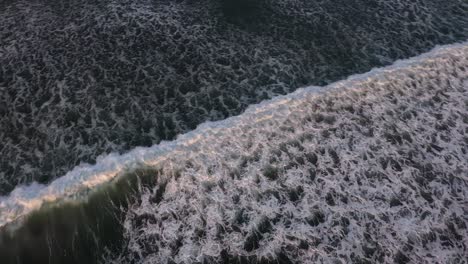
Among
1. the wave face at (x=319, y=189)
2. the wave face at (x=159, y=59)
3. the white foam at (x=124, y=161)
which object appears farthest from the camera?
the wave face at (x=159, y=59)

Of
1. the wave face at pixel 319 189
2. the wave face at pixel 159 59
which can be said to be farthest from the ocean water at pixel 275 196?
the wave face at pixel 159 59

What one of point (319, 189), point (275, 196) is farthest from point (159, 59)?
point (319, 189)

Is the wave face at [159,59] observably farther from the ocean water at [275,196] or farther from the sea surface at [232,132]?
the ocean water at [275,196]

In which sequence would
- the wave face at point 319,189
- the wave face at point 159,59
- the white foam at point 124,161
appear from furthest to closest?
the wave face at point 159,59 < the white foam at point 124,161 < the wave face at point 319,189

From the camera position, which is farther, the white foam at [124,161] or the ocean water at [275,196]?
the white foam at [124,161]

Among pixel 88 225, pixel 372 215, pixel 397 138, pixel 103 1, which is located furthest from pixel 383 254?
pixel 103 1

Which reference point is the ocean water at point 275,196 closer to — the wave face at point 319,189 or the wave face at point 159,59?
the wave face at point 319,189
